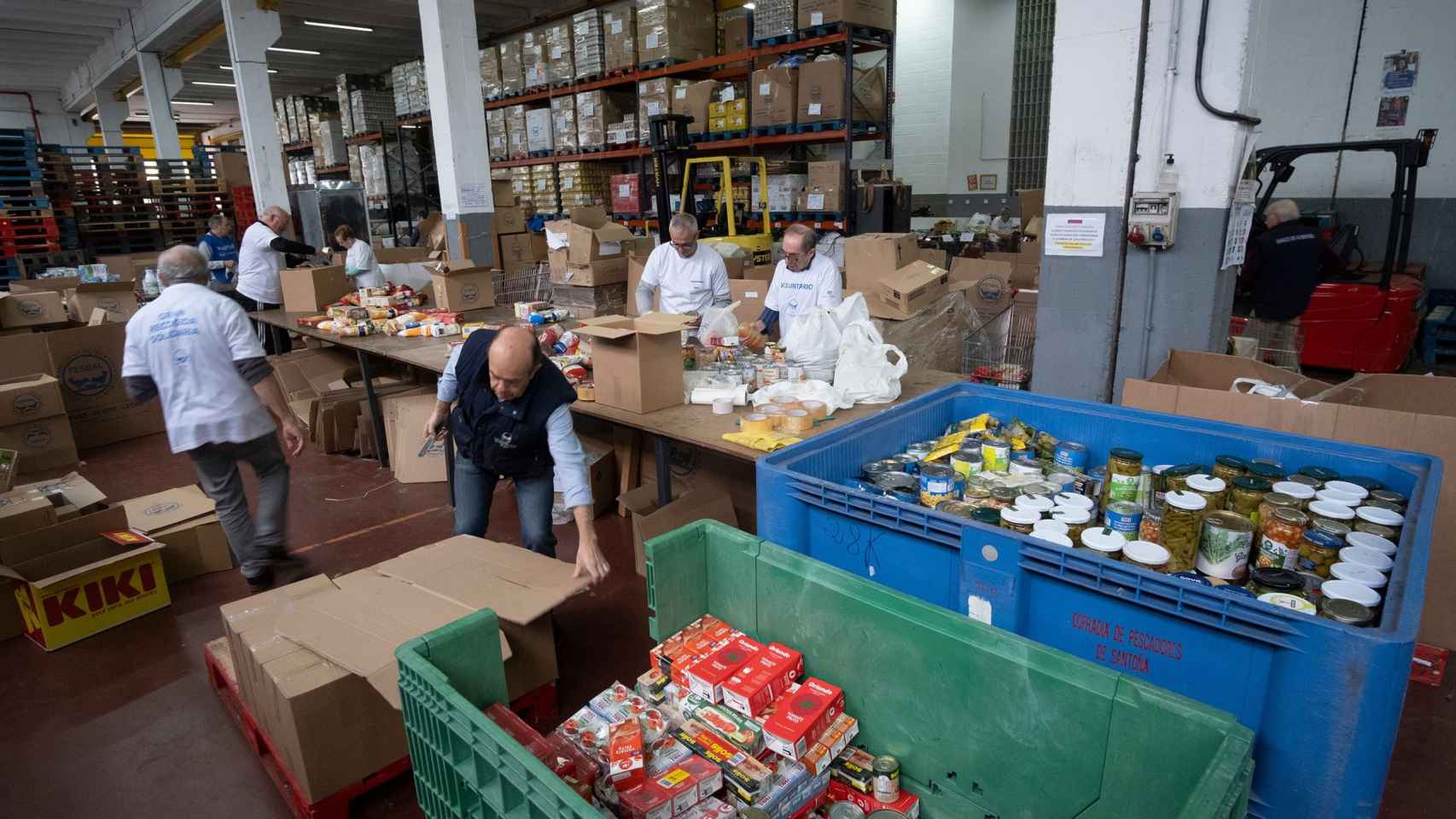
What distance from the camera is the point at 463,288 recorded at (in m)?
6.50

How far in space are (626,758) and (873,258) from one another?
15.4ft

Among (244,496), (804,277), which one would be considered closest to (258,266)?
(244,496)

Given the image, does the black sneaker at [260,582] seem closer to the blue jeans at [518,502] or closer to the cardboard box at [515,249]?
the blue jeans at [518,502]

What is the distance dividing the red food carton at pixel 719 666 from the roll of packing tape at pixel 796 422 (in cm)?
129

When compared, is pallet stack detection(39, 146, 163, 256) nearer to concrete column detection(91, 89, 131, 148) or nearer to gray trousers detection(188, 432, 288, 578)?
concrete column detection(91, 89, 131, 148)

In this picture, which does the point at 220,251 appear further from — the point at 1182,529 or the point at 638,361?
the point at 1182,529

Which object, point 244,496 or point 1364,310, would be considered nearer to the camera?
point 244,496

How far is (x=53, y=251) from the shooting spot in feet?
37.4

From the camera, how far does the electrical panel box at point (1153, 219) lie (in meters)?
3.70

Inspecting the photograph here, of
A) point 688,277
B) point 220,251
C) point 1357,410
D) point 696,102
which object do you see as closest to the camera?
point 1357,410

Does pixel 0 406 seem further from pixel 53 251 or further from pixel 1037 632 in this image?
pixel 53 251

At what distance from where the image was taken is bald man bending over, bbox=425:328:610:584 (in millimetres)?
2637

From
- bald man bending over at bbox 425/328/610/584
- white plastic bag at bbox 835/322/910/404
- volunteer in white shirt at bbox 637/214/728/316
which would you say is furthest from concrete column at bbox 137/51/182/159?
white plastic bag at bbox 835/322/910/404

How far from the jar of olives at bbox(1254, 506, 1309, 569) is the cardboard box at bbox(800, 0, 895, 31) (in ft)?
22.1
